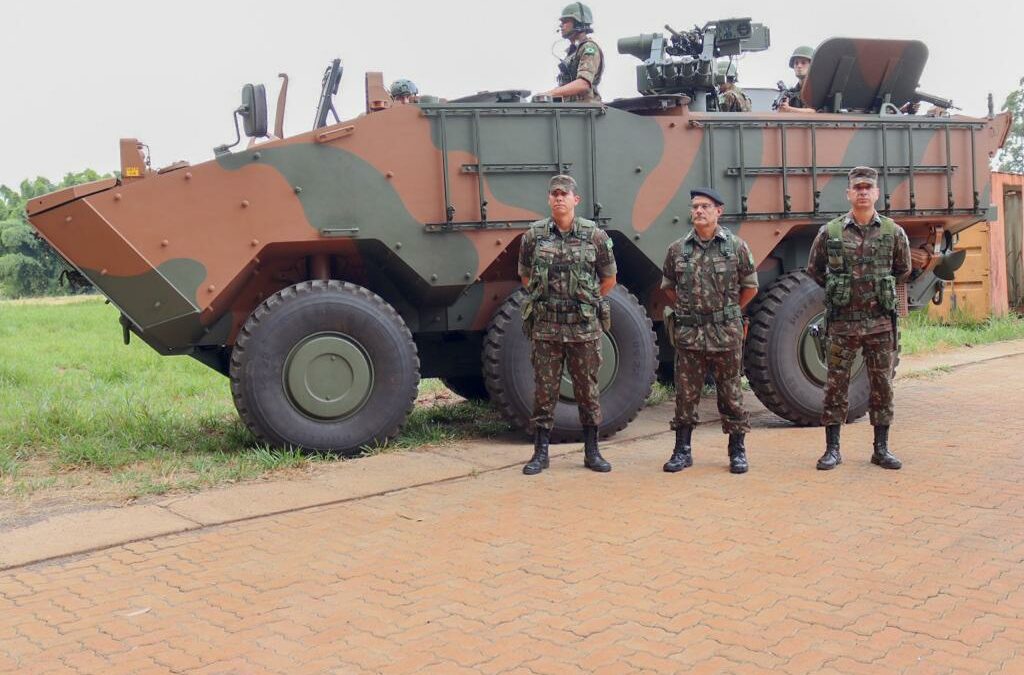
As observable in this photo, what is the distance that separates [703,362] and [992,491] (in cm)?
163

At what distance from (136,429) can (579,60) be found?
3779mm

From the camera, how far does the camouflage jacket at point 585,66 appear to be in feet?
23.1

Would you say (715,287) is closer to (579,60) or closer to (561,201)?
(561,201)

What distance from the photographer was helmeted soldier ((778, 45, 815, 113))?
302 inches

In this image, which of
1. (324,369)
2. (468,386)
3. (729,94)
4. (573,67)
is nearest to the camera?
(324,369)

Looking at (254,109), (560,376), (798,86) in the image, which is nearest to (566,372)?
(560,376)

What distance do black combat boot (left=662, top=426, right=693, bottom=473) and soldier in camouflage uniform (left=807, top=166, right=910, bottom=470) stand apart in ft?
2.35

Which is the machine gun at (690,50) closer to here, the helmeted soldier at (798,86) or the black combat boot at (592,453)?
the helmeted soldier at (798,86)

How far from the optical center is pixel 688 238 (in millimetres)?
5992

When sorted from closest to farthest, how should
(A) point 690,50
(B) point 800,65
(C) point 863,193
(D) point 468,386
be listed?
(C) point 863,193
(A) point 690,50
(D) point 468,386
(B) point 800,65

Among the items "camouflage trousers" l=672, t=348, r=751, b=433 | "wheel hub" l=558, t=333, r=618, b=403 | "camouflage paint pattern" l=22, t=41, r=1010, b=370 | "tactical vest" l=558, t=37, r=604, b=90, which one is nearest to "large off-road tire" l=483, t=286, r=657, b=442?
"wheel hub" l=558, t=333, r=618, b=403

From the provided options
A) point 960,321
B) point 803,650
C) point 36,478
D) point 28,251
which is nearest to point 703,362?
point 803,650

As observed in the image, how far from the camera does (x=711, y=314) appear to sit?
5.90m

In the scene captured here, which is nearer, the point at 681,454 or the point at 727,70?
the point at 681,454
